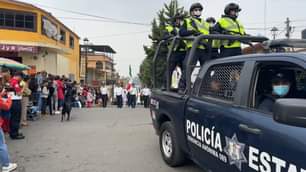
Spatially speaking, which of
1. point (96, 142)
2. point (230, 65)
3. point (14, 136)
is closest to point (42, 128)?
point (14, 136)

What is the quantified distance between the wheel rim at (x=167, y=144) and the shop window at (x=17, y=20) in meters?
18.7

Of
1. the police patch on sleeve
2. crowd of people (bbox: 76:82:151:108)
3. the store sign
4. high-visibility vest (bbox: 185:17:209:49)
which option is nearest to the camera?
the police patch on sleeve

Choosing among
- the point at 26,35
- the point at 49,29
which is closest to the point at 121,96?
the point at 26,35

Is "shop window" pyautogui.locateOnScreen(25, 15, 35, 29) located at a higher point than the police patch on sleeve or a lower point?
higher

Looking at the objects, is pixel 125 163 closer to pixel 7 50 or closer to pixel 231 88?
pixel 231 88

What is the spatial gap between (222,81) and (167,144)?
Answer: 1917 millimetres

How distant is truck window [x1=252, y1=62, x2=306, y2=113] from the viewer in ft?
8.77

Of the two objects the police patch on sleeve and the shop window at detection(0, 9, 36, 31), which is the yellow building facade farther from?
the police patch on sleeve

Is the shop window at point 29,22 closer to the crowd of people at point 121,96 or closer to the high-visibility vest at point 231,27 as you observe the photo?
the crowd of people at point 121,96

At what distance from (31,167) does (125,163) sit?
A: 1.62 metres

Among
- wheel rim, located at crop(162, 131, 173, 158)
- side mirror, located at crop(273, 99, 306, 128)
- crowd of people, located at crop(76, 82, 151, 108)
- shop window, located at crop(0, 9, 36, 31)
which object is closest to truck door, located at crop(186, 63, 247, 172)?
side mirror, located at crop(273, 99, 306, 128)

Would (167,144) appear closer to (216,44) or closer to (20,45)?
(216,44)

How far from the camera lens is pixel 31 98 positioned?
10828 mm

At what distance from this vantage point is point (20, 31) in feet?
65.2
